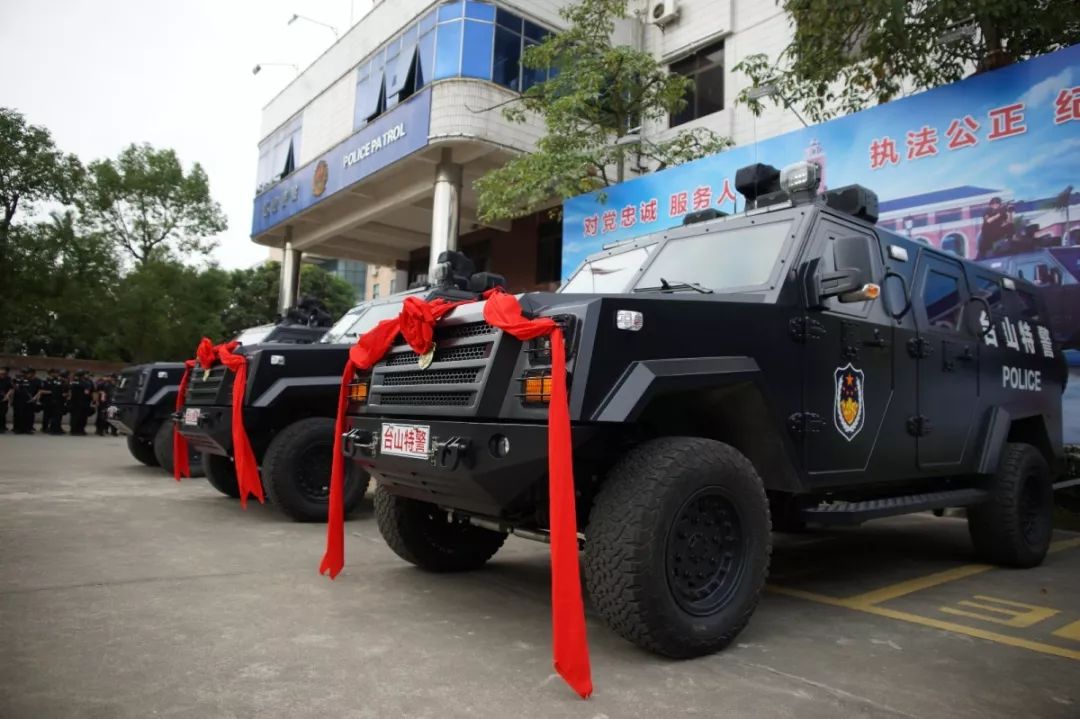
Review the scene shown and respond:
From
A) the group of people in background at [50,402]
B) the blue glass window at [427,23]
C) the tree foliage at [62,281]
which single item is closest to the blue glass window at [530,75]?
the blue glass window at [427,23]

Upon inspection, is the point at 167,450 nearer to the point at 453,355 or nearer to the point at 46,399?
the point at 453,355

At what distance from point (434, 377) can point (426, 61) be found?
14.4 m

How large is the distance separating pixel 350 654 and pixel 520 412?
45.5 inches

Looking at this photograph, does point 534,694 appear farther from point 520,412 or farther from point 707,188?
point 707,188

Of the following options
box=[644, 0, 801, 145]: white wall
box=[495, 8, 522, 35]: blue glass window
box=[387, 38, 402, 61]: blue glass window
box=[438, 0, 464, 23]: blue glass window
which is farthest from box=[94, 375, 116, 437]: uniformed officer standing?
box=[644, 0, 801, 145]: white wall

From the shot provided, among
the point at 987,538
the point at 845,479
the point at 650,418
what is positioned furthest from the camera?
the point at 987,538

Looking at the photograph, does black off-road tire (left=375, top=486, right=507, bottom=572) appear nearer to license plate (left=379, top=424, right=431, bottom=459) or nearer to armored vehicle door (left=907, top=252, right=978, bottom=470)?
license plate (left=379, top=424, right=431, bottom=459)

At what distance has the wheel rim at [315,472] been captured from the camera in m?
5.93

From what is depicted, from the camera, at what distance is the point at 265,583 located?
159 inches

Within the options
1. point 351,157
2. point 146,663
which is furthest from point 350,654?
point 351,157

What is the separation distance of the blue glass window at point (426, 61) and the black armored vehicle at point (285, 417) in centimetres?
A: 1122

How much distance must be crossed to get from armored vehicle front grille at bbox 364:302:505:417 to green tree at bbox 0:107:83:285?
76.0 ft

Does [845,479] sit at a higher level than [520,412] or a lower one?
lower

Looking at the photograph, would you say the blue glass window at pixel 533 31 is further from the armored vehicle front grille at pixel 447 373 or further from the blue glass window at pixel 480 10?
the armored vehicle front grille at pixel 447 373
